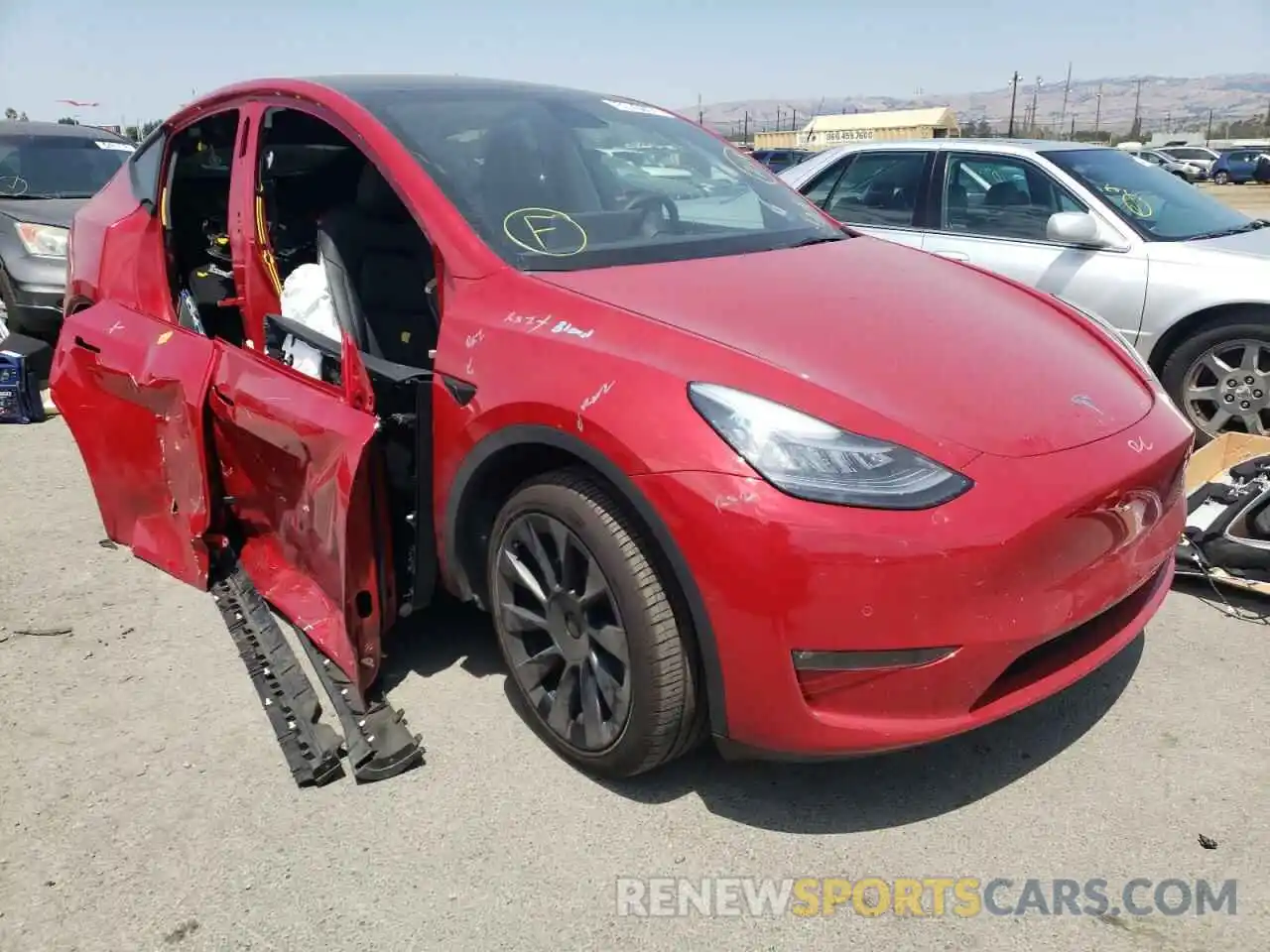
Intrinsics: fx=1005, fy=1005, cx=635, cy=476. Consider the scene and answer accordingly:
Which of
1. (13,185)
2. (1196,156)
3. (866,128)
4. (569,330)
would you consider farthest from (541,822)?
(866,128)

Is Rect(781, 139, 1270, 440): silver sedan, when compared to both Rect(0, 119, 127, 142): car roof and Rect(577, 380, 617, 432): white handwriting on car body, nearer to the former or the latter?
Rect(577, 380, 617, 432): white handwriting on car body

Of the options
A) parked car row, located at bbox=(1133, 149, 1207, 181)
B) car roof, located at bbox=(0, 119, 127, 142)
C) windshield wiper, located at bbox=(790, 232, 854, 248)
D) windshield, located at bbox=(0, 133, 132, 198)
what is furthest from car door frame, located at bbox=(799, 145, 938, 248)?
parked car row, located at bbox=(1133, 149, 1207, 181)

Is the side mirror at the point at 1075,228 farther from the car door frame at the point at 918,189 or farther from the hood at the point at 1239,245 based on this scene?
the car door frame at the point at 918,189

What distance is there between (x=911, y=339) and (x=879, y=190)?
13.1 feet

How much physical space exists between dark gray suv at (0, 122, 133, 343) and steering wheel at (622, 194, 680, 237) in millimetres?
4439

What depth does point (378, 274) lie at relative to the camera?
3.43 m

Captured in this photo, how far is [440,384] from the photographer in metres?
2.70

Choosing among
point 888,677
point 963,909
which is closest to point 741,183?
point 888,677

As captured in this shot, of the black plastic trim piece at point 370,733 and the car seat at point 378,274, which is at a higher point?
the car seat at point 378,274

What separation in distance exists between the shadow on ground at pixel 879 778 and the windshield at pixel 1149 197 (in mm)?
3372

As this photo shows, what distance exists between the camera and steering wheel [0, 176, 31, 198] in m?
7.70

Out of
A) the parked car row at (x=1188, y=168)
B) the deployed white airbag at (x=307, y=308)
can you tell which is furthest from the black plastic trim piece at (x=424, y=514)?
the parked car row at (x=1188, y=168)

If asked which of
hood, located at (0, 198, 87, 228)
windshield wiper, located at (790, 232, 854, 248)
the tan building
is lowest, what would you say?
hood, located at (0, 198, 87, 228)

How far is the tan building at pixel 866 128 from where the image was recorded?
4034 cm
